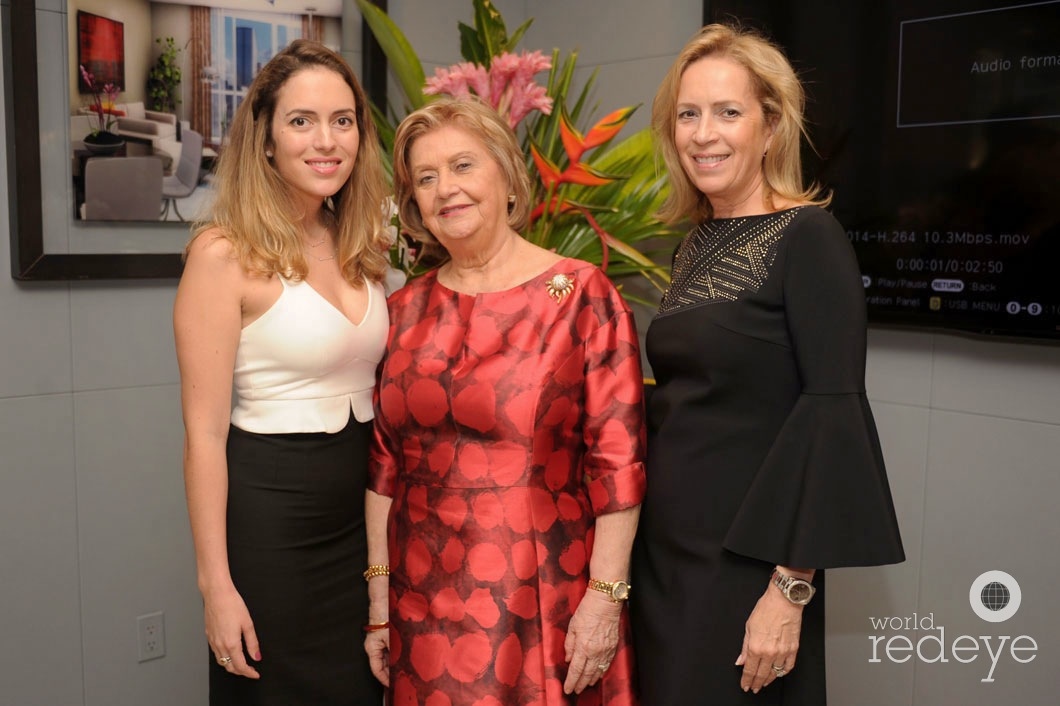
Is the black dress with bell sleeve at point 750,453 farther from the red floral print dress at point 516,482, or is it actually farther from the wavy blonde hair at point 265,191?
the wavy blonde hair at point 265,191

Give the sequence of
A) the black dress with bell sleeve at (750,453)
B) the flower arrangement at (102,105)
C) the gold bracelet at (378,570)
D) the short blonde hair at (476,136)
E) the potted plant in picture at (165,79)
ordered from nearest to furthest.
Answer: the black dress with bell sleeve at (750,453) → the short blonde hair at (476,136) → the gold bracelet at (378,570) → the flower arrangement at (102,105) → the potted plant in picture at (165,79)

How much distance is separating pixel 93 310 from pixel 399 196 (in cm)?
104

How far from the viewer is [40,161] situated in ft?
7.21

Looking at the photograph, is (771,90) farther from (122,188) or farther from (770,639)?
(122,188)

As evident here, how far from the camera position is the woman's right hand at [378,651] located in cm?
180

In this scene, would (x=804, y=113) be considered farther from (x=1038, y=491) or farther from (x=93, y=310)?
(x=93, y=310)

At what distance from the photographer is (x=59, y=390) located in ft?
7.63

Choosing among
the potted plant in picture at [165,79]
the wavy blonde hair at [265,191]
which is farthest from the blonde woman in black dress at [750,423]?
the potted plant in picture at [165,79]

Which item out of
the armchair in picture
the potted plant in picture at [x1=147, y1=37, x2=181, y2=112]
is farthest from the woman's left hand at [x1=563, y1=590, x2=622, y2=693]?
the potted plant in picture at [x1=147, y1=37, x2=181, y2=112]

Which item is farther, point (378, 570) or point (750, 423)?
point (378, 570)

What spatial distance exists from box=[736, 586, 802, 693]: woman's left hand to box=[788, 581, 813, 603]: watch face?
0.01m

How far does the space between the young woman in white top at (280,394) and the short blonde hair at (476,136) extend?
0.35 feet

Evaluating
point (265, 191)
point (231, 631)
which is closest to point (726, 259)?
point (265, 191)

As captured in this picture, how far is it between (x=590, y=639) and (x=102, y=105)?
173 centimetres
